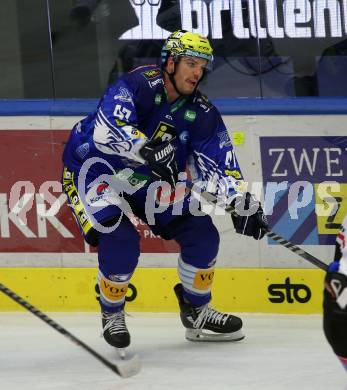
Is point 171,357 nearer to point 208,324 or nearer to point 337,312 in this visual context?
point 208,324

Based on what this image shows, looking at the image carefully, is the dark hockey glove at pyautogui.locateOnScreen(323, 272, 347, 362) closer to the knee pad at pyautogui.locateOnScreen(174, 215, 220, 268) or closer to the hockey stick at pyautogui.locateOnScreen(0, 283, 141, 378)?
the hockey stick at pyautogui.locateOnScreen(0, 283, 141, 378)

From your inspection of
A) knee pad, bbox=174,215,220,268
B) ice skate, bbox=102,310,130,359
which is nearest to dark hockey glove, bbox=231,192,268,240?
knee pad, bbox=174,215,220,268

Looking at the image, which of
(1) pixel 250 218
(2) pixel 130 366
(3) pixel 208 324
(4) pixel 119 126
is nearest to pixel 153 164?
(4) pixel 119 126

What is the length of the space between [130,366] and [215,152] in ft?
3.09

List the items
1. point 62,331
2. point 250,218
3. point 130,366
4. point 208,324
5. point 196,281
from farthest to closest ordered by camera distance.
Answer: point 208,324
point 196,281
point 250,218
point 130,366
point 62,331

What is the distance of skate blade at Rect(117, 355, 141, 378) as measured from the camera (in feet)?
13.2

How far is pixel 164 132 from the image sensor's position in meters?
4.50

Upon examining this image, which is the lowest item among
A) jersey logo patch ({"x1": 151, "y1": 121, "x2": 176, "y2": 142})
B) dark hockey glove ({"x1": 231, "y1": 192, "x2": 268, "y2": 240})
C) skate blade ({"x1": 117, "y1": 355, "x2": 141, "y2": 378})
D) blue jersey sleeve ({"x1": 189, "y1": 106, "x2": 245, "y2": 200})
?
skate blade ({"x1": 117, "y1": 355, "x2": 141, "y2": 378})

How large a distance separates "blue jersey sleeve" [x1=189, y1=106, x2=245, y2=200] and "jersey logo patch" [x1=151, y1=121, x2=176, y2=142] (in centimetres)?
10

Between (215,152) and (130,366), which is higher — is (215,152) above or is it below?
above

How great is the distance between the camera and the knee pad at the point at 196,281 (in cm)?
462

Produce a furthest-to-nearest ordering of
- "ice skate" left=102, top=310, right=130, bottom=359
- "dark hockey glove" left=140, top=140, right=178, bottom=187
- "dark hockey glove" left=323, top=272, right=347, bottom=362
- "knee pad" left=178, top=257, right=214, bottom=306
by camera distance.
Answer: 1. "knee pad" left=178, top=257, right=214, bottom=306
2. "ice skate" left=102, top=310, right=130, bottom=359
3. "dark hockey glove" left=140, top=140, right=178, bottom=187
4. "dark hockey glove" left=323, top=272, right=347, bottom=362

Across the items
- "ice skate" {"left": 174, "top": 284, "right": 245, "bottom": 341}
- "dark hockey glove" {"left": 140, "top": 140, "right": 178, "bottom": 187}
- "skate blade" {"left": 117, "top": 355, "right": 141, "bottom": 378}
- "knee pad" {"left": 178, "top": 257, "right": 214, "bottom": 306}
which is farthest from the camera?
"ice skate" {"left": 174, "top": 284, "right": 245, "bottom": 341}

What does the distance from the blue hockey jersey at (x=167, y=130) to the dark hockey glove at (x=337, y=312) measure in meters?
1.28
